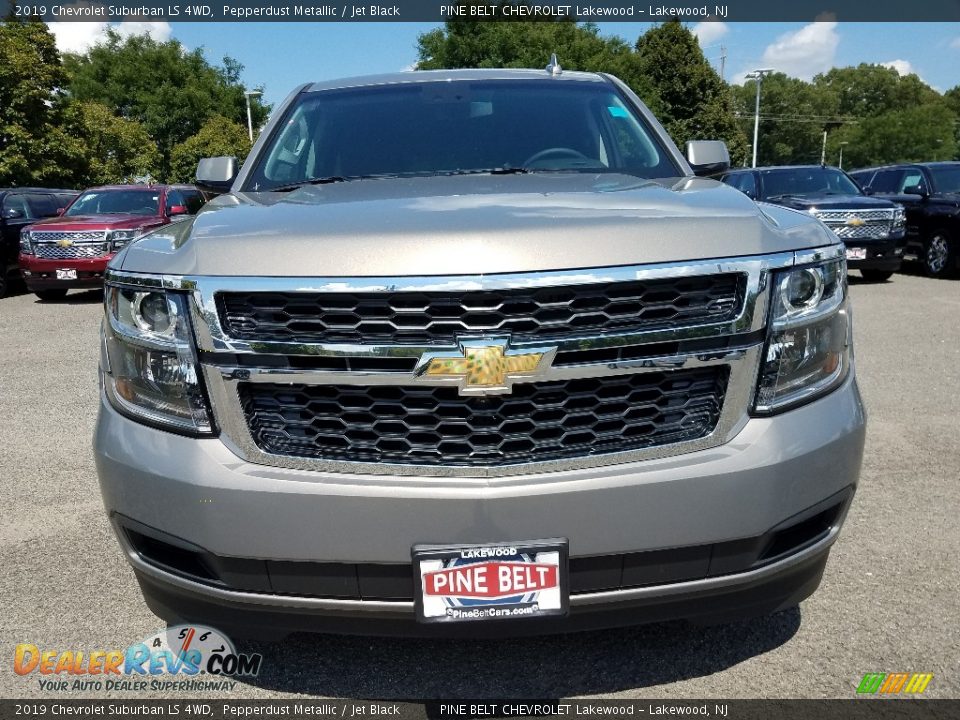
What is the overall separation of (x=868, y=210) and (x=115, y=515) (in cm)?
1234

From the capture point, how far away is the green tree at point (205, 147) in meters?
47.5

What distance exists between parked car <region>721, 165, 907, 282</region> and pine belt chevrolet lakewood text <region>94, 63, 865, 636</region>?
10.6 m

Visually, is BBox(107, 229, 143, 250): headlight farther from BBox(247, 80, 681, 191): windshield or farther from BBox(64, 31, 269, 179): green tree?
BBox(64, 31, 269, 179): green tree

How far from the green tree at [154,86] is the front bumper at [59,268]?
42.2 metres

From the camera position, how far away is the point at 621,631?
2.71 m


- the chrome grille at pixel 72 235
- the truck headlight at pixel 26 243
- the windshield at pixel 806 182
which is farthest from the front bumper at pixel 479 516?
the truck headlight at pixel 26 243

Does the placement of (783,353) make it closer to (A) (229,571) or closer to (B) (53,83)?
(A) (229,571)

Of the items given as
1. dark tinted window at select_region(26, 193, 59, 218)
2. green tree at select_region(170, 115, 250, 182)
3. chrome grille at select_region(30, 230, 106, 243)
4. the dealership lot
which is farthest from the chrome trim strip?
green tree at select_region(170, 115, 250, 182)

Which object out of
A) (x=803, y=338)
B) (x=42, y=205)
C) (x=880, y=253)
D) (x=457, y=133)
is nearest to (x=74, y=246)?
(x=42, y=205)

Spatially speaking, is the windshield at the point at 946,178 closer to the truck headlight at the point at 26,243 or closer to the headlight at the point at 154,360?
the truck headlight at the point at 26,243

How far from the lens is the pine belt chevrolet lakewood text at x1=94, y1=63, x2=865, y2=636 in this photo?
6.37 feet

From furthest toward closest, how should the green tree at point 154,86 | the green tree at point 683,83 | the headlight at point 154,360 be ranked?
→ the green tree at point 683,83, the green tree at point 154,86, the headlight at point 154,360

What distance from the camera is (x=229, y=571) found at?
2.06 meters

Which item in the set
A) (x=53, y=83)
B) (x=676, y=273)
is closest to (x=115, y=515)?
(x=676, y=273)
